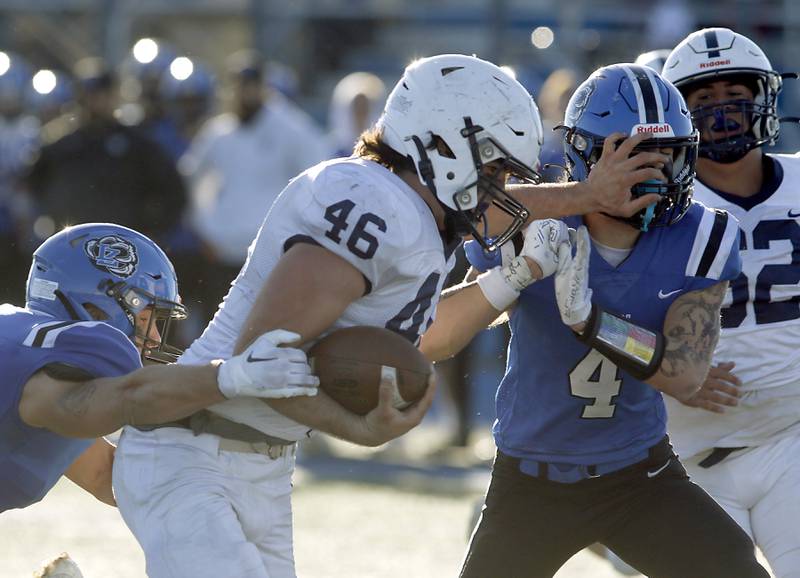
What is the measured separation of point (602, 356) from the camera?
4.25 metres

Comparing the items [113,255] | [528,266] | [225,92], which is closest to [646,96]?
[528,266]

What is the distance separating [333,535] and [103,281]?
3294 millimetres

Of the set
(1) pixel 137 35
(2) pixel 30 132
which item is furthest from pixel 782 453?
(1) pixel 137 35

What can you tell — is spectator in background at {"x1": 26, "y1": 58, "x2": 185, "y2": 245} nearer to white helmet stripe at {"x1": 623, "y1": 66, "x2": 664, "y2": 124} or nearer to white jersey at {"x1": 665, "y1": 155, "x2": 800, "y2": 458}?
white jersey at {"x1": 665, "y1": 155, "x2": 800, "y2": 458}

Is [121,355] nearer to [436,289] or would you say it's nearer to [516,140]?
[436,289]

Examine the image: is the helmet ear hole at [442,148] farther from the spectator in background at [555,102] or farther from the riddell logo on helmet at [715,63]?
the spectator in background at [555,102]

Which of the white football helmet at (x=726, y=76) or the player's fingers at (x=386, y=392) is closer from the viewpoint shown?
the player's fingers at (x=386, y=392)

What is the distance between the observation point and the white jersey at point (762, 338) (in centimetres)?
468

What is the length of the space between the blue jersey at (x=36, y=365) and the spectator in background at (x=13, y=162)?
23.1 ft

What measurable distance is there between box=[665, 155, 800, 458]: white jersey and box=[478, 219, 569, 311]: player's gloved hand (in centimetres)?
79

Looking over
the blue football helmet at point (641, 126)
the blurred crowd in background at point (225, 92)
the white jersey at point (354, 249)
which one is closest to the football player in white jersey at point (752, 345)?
the blue football helmet at point (641, 126)

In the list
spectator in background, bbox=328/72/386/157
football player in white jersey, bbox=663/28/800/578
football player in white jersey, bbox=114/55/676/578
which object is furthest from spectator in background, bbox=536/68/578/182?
football player in white jersey, bbox=114/55/676/578

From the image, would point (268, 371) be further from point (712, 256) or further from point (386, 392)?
point (712, 256)

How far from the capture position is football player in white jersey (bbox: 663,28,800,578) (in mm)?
4566
